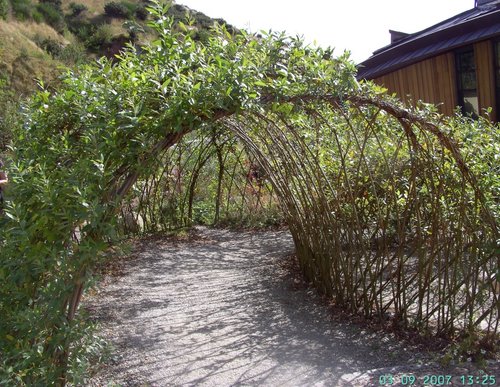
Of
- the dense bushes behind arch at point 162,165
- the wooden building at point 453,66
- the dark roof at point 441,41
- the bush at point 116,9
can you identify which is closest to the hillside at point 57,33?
the bush at point 116,9

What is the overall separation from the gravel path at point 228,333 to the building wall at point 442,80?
201 inches

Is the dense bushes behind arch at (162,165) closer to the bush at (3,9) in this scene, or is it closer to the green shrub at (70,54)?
the green shrub at (70,54)

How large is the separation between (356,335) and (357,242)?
863 mm

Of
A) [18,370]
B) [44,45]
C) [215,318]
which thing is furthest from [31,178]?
[44,45]

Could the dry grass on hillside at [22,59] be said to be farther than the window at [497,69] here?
Yes

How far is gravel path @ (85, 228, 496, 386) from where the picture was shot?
394cm

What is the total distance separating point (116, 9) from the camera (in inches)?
1321

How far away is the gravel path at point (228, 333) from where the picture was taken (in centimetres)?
394

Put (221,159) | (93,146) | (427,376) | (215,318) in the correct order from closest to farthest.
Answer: (93,146)
(427,376)
(215,318)
(221,159)

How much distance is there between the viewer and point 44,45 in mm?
27625

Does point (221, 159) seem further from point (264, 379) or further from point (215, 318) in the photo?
point (264, 379)
